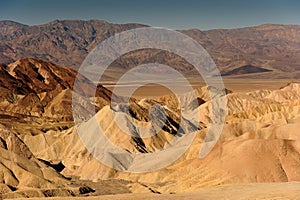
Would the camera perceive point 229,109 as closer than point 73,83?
Yes

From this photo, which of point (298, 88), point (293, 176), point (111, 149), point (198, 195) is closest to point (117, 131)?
point (111, 149)

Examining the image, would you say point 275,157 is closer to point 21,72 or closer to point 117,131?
point 117,131

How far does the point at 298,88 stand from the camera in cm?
15725

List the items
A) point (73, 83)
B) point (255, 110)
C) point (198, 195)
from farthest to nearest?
point (73, 83)
point (255, 110)
point (198, 195)

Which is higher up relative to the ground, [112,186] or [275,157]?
[275,157]

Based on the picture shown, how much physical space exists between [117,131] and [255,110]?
3578 cm

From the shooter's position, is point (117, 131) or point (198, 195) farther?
Result: point (117, 131)

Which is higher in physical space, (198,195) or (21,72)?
(198,195)

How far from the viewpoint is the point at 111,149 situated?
78.6 meters

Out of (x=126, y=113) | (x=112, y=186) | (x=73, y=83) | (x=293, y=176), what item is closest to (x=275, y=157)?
(x=293, y=176)

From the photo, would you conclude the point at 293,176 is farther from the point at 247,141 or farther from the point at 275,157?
the point at 247,141

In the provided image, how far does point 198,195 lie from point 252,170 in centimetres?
1488

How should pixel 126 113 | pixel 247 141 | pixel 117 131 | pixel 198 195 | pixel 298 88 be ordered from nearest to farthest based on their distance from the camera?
pixel 198 195
pixel 247 141
pixel 117 131
pixel 126 113
pixel 298 88

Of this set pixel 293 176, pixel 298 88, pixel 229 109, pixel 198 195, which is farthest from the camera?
Answer: pixel 298 88
